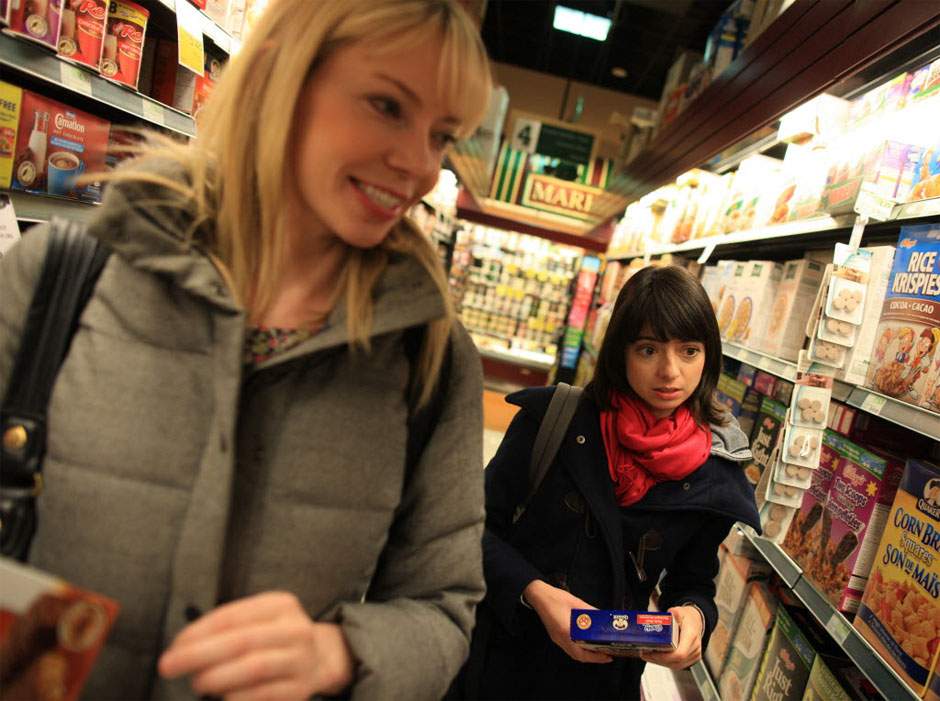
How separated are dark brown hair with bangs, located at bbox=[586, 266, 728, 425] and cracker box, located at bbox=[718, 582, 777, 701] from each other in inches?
38.3

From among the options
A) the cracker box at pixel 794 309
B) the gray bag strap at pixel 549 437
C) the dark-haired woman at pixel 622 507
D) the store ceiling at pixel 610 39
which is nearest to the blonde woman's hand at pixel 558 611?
the dark-haired woman at pixel 622 507

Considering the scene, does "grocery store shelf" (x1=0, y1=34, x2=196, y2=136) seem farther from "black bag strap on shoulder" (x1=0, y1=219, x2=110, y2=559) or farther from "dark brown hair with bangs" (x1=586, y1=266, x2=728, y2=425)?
"dark brown hair with bangs" (x1=586, y1=266, x2=728, y2=425)

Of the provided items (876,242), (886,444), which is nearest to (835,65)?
(876,242)

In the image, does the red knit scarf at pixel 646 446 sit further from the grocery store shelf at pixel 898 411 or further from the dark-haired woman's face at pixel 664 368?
the grocery store shelf at pixel 898 411

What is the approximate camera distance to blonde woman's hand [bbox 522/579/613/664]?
1306 millimetres

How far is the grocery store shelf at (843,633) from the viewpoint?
1.31m

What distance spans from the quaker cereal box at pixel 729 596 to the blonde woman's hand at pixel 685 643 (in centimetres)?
98

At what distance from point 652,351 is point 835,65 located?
121 centimetres

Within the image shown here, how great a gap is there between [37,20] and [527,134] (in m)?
7.35

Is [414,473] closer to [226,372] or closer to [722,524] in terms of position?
[226,372]

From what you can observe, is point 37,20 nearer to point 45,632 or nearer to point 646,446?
point 45,632

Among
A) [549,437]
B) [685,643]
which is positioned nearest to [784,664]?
[685,643]

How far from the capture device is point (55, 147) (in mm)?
1525

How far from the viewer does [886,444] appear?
1.79 meters
